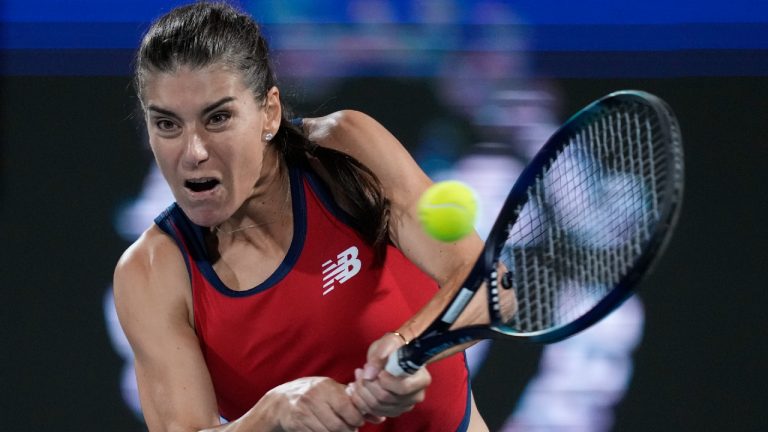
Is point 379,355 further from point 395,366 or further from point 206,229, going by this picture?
point 206,229

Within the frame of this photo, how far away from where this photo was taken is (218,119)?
1.73m

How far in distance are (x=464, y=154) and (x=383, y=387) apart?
1.44 meters

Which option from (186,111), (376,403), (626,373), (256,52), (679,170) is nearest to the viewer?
(679,170)

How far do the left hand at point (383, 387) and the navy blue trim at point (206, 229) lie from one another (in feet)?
1.12

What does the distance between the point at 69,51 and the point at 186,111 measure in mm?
1426

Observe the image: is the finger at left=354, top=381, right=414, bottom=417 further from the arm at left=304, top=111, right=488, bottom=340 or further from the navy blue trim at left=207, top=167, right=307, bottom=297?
the navy blue trim at left=207, top=167, right=307, bottom=297

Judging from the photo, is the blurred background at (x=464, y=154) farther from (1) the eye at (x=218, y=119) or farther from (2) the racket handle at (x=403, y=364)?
(2) the racket handle at (x=403, y=364)

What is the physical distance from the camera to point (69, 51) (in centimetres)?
298

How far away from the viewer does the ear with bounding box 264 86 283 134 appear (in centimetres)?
184

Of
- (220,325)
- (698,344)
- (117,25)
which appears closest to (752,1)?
(698,344)

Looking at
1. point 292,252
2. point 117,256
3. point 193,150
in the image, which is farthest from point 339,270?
point 117,256

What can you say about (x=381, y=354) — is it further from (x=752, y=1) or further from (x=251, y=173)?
(x=752, y=1)

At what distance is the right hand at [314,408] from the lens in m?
1.57

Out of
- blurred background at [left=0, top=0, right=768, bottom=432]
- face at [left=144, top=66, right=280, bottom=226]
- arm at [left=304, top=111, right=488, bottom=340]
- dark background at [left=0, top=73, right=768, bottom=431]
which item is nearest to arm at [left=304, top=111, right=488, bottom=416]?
arm at [left=304, top=111, right=488, bottom=340]
